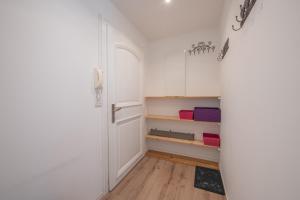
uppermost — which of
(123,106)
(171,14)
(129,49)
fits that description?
(171,14)

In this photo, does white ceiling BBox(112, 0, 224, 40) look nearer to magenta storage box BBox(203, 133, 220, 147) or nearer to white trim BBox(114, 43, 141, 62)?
white trim BBox(114, 43, 141, 62)

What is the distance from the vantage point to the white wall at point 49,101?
0.81 meters

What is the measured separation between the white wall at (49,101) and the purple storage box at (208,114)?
5.16 ft

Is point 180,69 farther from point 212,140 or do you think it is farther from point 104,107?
point 104,107

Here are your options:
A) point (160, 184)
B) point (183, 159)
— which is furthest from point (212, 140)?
point (160, 184)

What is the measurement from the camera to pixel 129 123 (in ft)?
6.91

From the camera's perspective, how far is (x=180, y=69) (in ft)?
8.41

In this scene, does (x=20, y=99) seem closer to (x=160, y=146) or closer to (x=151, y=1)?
(x=151, y=1)

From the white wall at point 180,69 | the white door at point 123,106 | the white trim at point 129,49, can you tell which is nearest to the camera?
the white door at point 123,106

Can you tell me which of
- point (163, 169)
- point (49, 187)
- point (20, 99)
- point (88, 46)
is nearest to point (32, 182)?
point (49, 187)

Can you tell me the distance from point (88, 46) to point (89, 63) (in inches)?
7.0

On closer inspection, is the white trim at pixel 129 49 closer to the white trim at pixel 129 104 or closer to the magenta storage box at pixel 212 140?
the white trim at pixel 129 104

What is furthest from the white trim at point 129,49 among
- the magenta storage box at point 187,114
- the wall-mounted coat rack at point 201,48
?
the magenta storage box at point 187,114

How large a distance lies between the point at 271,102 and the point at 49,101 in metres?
1.42
